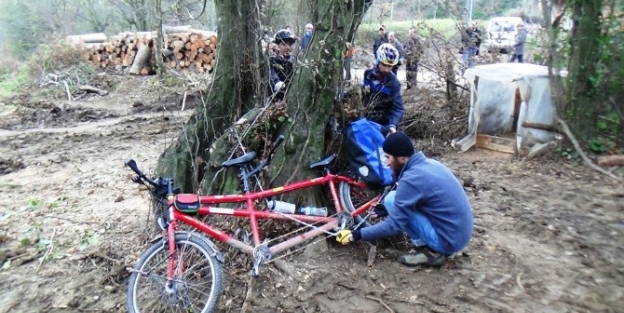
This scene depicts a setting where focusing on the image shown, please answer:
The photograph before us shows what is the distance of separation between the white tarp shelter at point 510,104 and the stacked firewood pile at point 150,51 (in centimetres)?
939

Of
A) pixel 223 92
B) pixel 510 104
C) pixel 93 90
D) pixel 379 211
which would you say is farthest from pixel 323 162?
pixel 93 90

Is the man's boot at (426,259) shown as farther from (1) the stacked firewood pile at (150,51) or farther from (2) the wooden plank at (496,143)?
(1) the stacked firewood pile at (150,51)

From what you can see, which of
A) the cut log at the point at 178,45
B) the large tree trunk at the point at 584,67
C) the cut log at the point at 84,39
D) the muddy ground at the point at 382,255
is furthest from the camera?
the cut log at the point at 84,39

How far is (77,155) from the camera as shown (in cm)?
876

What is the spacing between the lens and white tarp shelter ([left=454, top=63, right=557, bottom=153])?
7000mm

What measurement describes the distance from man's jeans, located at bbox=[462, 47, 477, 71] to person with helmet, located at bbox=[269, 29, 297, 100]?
4.24m

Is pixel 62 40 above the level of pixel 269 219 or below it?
above

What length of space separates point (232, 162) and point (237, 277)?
860 millimetres

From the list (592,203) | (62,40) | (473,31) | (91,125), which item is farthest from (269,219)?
(62,40)

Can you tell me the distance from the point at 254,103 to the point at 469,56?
18.6ft

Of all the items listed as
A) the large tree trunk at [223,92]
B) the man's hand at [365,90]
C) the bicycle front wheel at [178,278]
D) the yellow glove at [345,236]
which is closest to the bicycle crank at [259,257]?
the bicycle front wheel at [178,278]

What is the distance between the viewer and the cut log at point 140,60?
16.6 m

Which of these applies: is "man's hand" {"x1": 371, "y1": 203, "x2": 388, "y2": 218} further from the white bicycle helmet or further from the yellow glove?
the white bicycle helmet

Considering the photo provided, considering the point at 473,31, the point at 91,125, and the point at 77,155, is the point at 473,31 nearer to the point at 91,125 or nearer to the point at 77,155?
the point at 77,155
